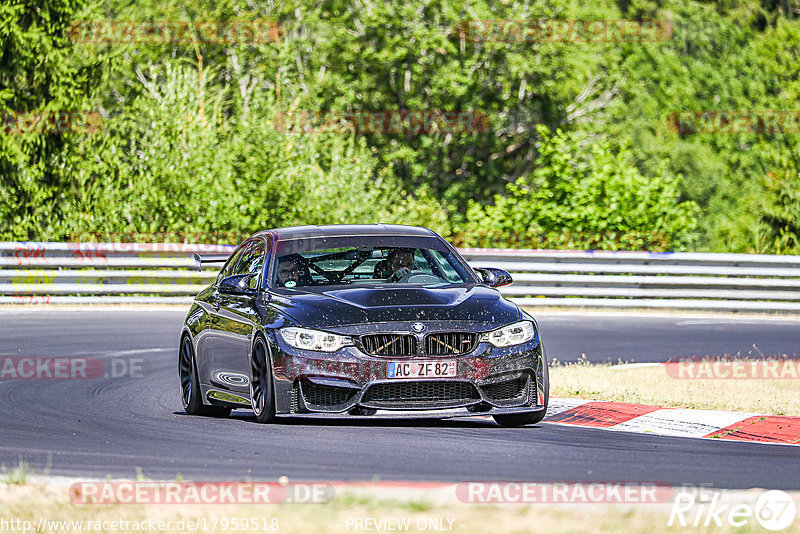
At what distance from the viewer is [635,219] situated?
2780 cm

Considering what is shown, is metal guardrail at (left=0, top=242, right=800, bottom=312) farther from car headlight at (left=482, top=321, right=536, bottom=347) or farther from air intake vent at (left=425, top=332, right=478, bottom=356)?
air intake vent at (left=425, top=332, right=478, bottom=356)

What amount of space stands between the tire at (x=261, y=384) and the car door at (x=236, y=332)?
0.15 metres

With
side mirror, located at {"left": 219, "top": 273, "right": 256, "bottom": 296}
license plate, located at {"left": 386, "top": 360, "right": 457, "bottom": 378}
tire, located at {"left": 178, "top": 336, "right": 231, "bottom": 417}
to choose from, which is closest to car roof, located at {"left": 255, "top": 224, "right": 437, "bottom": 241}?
side mirror, located at {"left": 219, "top": 273, "right": 256, "bottom": 296}

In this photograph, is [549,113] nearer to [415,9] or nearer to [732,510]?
[415,9]

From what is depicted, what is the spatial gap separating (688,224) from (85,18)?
1259 centimetres

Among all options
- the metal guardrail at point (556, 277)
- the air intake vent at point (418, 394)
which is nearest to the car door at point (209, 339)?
the air intake vent at point (418, 394)

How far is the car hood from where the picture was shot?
9422 mm

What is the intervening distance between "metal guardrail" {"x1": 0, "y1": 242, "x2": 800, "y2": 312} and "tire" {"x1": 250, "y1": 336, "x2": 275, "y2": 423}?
1305 centimetres

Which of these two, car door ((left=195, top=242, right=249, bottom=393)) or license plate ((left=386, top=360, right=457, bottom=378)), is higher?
license plate ((left=386, top=360, right=457, bottom=378))

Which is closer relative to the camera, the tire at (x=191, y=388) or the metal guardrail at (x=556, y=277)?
the tire at (x=191, y=388)

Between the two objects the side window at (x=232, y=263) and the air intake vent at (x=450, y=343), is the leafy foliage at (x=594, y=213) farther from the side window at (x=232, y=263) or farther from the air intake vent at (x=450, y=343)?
the air intake vent at (x=450, y=343)

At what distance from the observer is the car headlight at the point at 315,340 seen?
929cm

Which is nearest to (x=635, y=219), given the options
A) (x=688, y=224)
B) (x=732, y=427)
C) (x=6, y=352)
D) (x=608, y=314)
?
(x=688, y=224)

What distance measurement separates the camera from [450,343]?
9391mm
